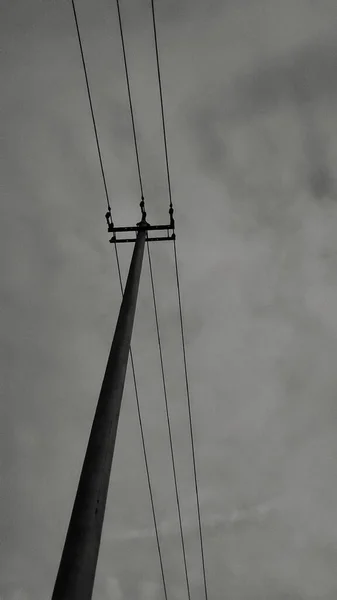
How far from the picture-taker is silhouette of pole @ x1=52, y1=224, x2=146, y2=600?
3.79m

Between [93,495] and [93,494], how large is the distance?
0.01 meters

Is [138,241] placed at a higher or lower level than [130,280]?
higher

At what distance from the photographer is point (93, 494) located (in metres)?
4.46

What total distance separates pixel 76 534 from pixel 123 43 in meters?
9.86

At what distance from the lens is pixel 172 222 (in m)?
13.2

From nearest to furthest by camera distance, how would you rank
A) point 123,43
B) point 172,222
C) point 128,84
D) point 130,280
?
point 130,280 < point 123,43 < point 128,84 < point 172,222

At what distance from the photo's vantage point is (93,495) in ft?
14.6

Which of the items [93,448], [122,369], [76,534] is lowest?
[76,534]

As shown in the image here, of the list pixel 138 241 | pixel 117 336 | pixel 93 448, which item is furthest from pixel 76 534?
pixel 138 241

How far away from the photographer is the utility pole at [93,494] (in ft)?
A: 12.5

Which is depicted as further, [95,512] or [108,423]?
[108,423]


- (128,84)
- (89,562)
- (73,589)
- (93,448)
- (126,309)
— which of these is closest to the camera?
(73,589)

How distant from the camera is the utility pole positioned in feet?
12.5

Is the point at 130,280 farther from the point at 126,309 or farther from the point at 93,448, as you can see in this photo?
the point at 93,448
